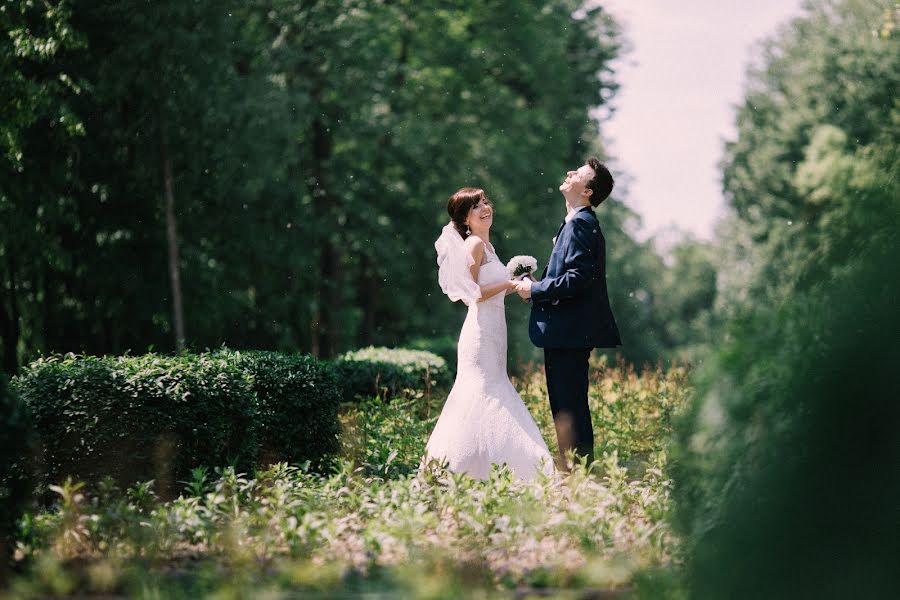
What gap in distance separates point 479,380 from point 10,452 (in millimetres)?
3554

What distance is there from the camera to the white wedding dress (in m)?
7.32

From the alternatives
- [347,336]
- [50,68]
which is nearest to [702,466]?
[50,68]

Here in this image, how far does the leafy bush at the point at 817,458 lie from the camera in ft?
12.3

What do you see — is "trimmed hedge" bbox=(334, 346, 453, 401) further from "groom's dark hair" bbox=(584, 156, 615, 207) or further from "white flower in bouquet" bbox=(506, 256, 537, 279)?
"groom's dark hair" bbox=(584, 156, 615, 207)

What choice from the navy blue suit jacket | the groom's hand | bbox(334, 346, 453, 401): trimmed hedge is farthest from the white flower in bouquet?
bbox(334, 346, 453, 401): trimmed hedge

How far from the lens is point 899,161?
4109 millimetres

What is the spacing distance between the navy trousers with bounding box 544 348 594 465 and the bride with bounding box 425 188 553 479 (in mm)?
222

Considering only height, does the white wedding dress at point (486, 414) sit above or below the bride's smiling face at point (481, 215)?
below

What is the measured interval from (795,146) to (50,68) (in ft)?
67.6

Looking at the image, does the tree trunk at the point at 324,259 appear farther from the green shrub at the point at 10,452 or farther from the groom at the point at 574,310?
the green shrub at the point at 10,452

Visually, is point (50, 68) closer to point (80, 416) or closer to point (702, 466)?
point (80, 416)

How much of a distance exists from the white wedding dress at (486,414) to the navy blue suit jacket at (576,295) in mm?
463

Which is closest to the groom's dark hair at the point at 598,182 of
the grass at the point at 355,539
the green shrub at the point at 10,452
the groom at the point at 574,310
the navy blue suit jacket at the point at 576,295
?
the groom at the point at 574,310

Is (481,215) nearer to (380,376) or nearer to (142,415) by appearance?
(142,415)
